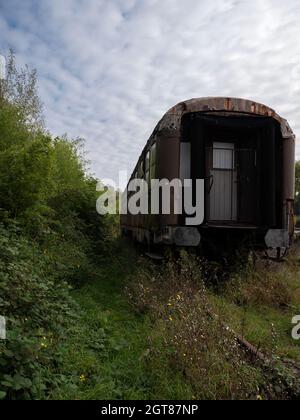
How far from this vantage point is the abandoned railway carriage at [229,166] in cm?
625

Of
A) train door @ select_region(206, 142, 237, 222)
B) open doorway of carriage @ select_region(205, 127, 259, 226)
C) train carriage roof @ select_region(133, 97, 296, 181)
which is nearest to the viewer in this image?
train carriage roof @ select_region(133, 97, 296, 181)

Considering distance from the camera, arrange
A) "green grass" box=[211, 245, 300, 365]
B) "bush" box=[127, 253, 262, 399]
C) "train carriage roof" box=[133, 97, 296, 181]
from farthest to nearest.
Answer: "train carriage roof" box=[133, 97, 296, 181] → "green grass" box=[211, 245, 300, 365] → "bush" box=[127, 253, 262, 399]

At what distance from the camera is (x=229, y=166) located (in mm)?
7395

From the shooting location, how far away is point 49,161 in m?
6.92

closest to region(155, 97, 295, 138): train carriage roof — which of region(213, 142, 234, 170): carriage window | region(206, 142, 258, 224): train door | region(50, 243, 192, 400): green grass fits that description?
region(206, 142, 258, 224): train door

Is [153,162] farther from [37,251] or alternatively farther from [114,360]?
[114,360]

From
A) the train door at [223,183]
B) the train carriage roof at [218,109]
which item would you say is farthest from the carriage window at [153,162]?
the train door at [223,183]

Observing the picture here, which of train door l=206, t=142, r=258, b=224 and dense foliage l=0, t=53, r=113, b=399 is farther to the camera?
train door l=206, t=142, r=258, b=224

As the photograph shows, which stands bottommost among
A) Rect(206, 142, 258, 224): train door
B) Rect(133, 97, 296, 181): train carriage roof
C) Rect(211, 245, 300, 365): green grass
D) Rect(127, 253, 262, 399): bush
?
Rect(211, 245, 300, 365): green grass

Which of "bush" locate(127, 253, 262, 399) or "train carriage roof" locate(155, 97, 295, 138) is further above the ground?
"train carriage roof" locate(155, 97, 295, 138)

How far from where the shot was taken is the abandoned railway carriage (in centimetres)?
625

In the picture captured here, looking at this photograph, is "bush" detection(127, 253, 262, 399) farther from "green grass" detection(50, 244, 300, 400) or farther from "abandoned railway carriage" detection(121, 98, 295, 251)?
"abandoned railway carriage" detection(121, 98, 295, 251)
